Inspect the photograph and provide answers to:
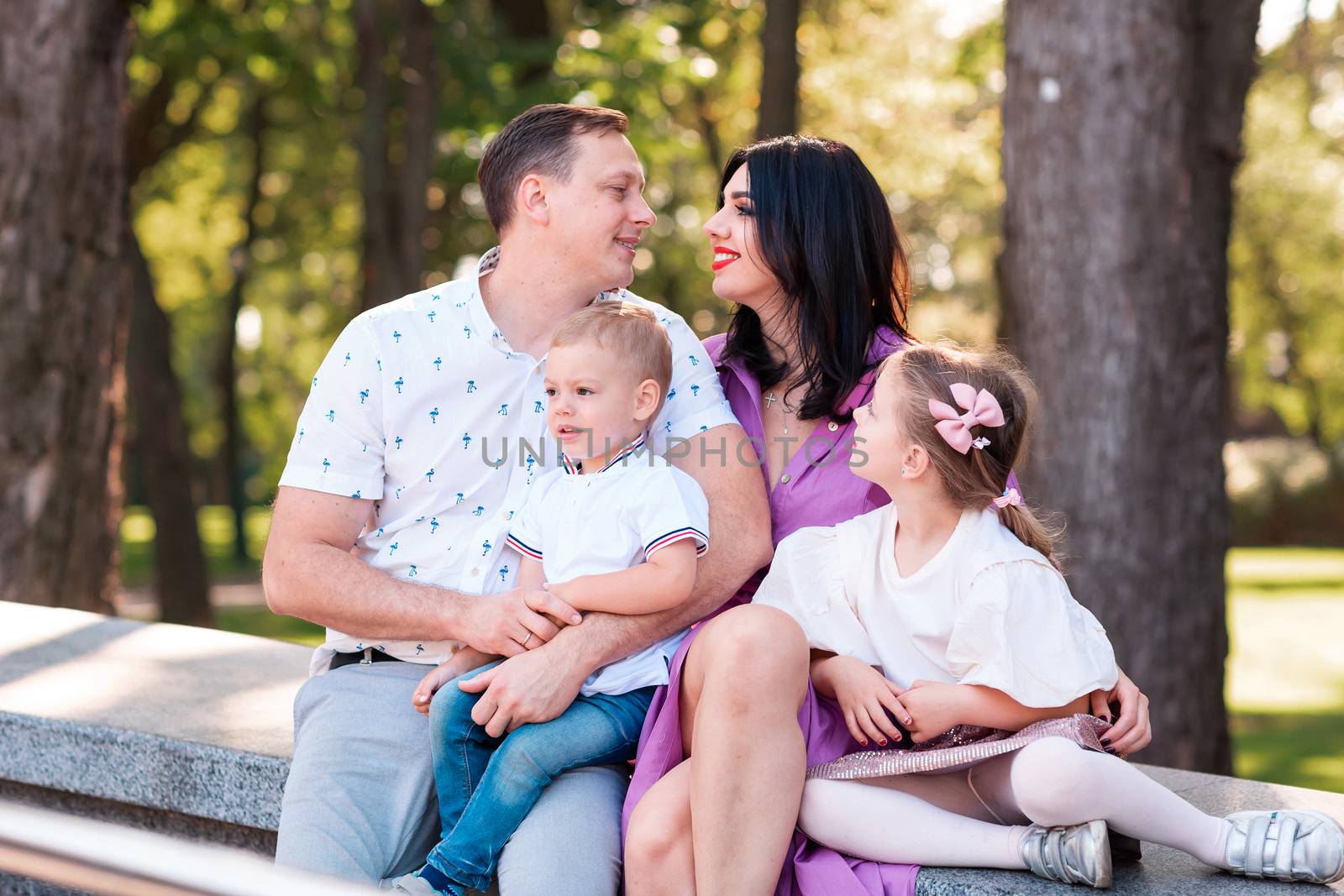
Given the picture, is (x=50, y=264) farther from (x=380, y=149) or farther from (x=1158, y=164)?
(x=1158, y=164)

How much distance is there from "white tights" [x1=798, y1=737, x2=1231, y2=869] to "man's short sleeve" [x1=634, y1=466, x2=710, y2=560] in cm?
53

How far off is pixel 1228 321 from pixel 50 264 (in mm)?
4409

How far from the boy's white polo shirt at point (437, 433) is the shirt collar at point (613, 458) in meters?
0.11

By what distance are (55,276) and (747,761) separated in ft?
12.6

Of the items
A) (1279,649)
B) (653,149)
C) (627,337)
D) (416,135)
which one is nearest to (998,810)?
(627,337)

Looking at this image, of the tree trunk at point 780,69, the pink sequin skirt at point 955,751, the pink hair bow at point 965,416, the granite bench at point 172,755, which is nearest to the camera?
the pink sequin skirt at point 955,751

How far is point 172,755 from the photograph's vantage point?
289 cm

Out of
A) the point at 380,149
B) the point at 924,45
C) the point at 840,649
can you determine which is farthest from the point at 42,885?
the point at 924,45

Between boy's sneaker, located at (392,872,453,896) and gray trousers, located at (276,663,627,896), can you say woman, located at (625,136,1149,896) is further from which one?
boy's sneaker, located at (392,872,453,896)

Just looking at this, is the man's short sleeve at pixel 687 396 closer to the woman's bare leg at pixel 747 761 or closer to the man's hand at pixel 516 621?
the man's hand at pixel 516 621

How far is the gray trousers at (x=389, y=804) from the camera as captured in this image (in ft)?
7.74

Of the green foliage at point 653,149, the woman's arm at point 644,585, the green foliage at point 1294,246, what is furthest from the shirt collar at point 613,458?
the green foliage at point 1294,246

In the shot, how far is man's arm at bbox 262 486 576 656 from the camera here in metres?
2.63

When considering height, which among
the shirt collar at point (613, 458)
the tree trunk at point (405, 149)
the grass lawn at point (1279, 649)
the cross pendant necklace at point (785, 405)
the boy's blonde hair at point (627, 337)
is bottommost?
the grass lawn at point (1279, 649)
